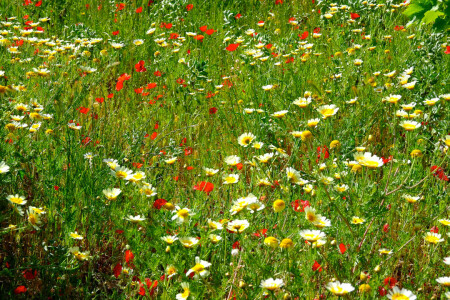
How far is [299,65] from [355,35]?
2.62 feet

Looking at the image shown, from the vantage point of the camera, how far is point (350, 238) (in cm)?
165

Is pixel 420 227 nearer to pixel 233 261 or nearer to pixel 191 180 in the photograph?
pixel 233 261

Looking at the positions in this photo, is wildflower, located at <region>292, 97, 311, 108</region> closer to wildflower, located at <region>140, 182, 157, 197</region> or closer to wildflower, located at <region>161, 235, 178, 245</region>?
wildflower, located at <region>140, 182, 157, 197</region>

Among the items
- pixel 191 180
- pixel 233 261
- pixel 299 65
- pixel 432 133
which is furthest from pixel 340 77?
pixel 233 261

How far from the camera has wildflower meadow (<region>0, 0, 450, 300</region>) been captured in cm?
160

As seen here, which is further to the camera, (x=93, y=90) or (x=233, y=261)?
(x=93, y=90)

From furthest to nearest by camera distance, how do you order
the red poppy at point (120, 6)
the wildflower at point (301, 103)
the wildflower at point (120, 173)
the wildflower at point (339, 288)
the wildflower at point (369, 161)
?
the red poppy at point (120, 6)
the wildflower at point (301, 103)
the wildflower at point (120, 173)
the wildflower at point (369, 161)
the wildflower at point (339, 288)

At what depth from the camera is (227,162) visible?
210cm

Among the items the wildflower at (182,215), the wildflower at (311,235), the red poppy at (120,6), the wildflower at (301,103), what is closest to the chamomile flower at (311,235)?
the wildflower at (311,235)

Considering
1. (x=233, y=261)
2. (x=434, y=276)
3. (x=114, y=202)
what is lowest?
(x=434, y=276)

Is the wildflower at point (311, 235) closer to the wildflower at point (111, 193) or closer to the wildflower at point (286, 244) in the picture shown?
the wildflower at point (286, 244)

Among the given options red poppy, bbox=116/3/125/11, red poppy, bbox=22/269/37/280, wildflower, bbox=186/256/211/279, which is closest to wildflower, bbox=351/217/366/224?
wildflower, bbox=186/256/211/279

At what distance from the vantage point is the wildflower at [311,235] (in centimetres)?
147

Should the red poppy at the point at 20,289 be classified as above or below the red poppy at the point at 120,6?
below
